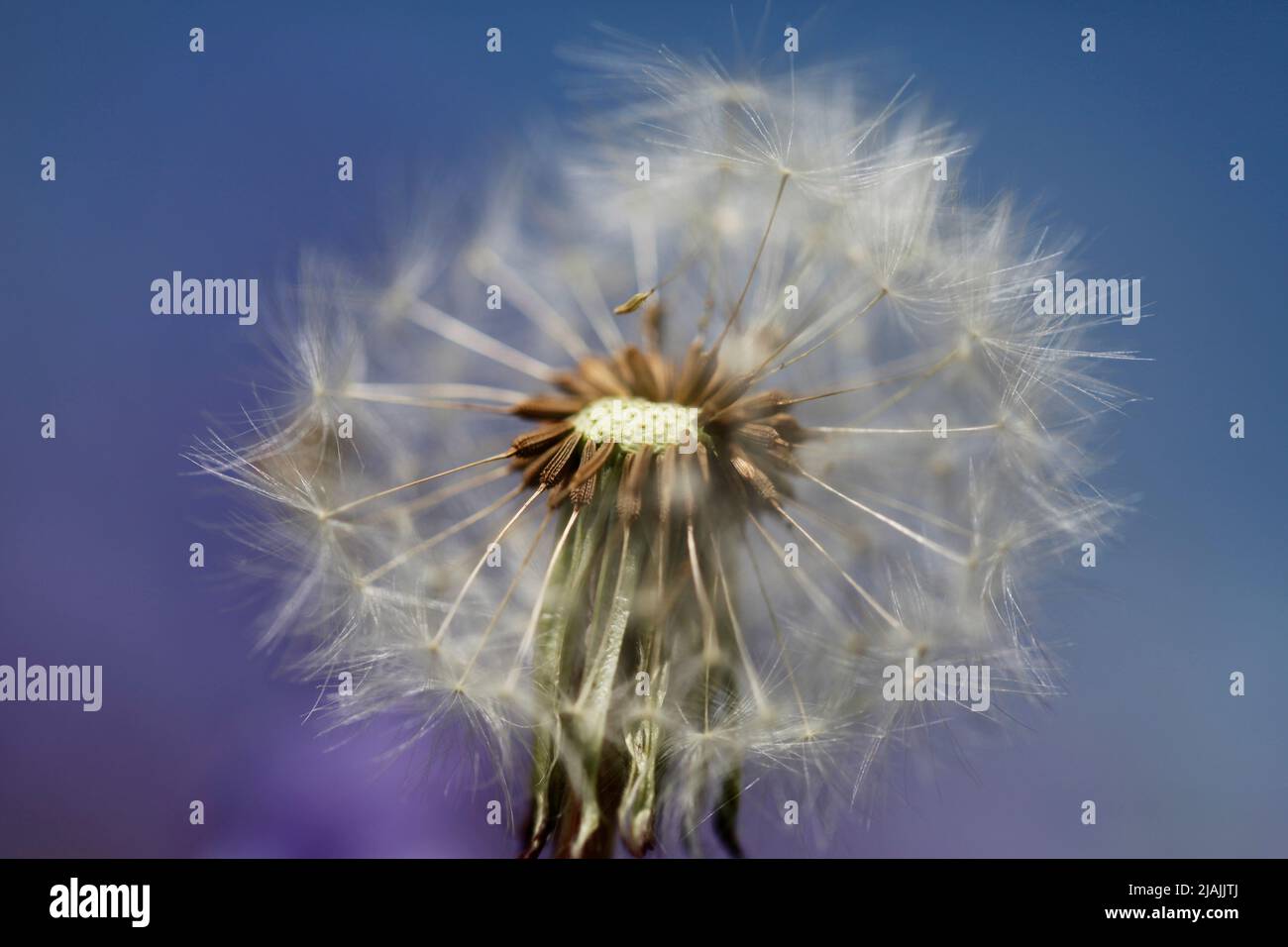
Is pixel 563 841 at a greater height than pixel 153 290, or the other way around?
pixel 153 290

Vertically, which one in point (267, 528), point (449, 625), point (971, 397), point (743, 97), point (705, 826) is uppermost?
point (743, 97)

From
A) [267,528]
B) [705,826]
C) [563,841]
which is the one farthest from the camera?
[267,528]

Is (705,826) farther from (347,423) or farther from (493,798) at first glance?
(347,423)

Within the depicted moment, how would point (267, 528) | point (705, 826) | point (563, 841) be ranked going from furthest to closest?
point (267, 528) → point (705, 826) → point (563, 841)
